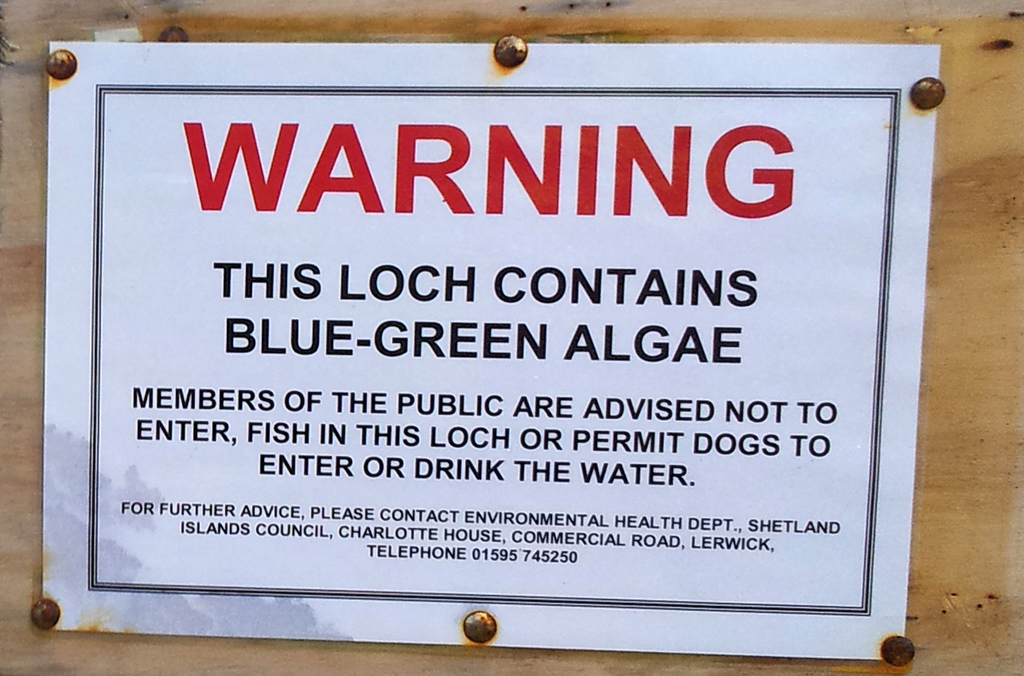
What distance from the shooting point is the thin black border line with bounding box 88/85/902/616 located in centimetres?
53

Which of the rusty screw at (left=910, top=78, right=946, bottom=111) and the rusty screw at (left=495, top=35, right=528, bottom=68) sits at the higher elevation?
the rusty screw at (left=495, top=35, right=528, bottom=68)

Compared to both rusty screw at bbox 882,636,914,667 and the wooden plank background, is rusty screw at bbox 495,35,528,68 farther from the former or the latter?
rusty screw at bbox 882,636,914,667

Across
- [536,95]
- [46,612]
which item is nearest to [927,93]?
[536,95]

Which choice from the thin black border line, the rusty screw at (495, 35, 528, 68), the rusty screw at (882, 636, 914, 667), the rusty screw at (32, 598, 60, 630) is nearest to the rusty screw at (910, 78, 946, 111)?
the thin black border line

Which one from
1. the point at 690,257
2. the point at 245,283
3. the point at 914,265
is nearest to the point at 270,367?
the point at 245,283

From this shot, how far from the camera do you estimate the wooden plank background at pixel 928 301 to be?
1.73 feet

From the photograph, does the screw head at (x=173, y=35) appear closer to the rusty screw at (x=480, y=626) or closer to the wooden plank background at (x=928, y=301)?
the wooden plank background at (x=928, y=301)

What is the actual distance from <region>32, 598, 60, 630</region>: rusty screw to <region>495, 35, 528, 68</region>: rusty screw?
1.77 ft

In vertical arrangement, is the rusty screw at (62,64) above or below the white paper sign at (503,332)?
above

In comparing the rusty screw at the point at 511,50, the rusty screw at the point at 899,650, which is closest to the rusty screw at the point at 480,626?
the rusty screw at the point at 899,650

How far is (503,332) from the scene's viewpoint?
1.79ft

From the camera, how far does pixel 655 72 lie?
532mm

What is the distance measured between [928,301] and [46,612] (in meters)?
0.70

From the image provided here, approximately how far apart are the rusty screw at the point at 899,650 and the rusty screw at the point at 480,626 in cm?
29
